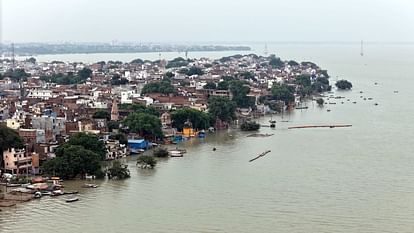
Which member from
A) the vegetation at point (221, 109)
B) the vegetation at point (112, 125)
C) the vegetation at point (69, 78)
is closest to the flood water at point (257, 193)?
the vegetation at point (112, 125)

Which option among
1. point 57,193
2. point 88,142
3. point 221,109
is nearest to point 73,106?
point 221,109

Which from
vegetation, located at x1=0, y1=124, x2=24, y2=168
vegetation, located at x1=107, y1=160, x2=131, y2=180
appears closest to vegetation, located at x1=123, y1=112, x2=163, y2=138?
vegetation, located at x1=0, y1=124, x2=24, y2=168

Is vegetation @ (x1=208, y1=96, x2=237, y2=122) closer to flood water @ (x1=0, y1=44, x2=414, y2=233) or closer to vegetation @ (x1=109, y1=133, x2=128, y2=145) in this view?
flood water @ (x1=0, y1=44, x2=414, y2=233)

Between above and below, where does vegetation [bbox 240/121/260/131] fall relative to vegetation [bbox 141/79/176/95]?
below

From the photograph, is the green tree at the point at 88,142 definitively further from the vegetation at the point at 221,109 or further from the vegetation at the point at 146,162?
the vegetation at the point at 221,109

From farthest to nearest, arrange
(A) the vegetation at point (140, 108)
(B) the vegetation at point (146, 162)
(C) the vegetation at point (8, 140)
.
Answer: (A) the vegetation at point (140, 108) → (B) the vegetation at point (146, 162) → (C) the vegetation at point (8, 140)

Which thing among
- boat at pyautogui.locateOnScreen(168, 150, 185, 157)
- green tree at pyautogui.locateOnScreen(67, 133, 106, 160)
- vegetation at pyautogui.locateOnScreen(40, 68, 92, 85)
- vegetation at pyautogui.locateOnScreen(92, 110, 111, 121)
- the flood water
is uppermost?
vegetation at pyautogui.locateOnScreen(40, 68, 92, 85)
